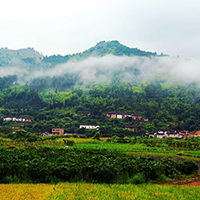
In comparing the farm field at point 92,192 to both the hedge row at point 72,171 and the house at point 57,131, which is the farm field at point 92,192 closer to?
the hedge row at point 72,171

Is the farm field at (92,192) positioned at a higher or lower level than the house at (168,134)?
higher

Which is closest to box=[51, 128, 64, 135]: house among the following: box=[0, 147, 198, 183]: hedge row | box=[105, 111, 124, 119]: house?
box=[105, 111, 124, 119]: house

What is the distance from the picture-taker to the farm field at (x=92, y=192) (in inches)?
465

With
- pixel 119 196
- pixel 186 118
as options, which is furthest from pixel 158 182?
pixel 186 118

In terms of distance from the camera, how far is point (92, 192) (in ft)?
41.6

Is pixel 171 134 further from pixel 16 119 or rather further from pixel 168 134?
pixel 16 119

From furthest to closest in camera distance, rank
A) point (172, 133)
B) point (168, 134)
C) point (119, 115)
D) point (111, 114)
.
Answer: point (111, 114) < point (119, 115) < point (172, 133) < point (168, 134)

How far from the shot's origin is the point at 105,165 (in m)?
16.5

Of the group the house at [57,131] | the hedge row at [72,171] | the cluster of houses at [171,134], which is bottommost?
the cluster of houses at [171,134]

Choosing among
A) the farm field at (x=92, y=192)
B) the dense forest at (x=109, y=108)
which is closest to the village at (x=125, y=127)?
the dense forest at (x=109, y=108)

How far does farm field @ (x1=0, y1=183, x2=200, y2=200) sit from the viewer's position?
11.8m

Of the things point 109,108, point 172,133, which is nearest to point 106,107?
point 109,108

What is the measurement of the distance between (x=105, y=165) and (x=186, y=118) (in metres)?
76.9

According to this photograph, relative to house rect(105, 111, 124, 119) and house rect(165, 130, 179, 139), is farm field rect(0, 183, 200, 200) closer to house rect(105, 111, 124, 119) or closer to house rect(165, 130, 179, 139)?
house rect(165, 130, 179, 139)
